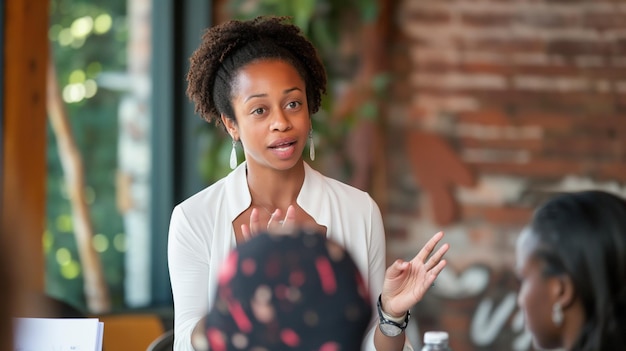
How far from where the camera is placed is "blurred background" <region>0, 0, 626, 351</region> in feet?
13.7

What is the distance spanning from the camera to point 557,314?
5.13ft

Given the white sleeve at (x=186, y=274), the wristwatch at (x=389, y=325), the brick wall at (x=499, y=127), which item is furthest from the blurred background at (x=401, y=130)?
the wristwatch at (x=389, y=325)

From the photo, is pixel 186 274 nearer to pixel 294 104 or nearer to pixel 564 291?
pixel 294 104

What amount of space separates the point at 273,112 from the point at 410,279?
0.50 metres

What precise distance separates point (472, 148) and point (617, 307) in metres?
2.80

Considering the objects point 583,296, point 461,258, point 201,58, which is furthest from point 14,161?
point 583,296

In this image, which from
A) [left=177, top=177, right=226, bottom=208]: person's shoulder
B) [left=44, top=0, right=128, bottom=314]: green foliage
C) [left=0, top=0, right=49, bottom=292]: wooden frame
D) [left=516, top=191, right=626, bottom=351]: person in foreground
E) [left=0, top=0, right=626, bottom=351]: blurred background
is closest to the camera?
[left=516, top=191, right=626, bottom=351]: person in foreground

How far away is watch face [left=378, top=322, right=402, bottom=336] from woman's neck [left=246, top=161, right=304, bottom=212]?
42cm

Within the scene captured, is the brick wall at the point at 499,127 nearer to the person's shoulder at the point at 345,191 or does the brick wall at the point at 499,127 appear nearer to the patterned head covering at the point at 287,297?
the person's shoulder at the point at 345,191

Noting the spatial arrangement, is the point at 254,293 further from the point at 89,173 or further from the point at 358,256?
the point at 89,173

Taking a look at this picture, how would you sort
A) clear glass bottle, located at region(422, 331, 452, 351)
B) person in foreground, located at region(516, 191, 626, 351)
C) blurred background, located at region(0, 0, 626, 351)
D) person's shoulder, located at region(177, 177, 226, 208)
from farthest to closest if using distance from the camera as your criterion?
blurred background, located at region(0, 0, 626, 351) → person's shoulder, located at region(177, 177, 226, 208) → clear glass bottle, located at region(422, 331, 452, 351) → person in foreground, located at region(516, 191, 626, 351)

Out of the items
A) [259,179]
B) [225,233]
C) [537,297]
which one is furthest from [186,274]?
[537,297]

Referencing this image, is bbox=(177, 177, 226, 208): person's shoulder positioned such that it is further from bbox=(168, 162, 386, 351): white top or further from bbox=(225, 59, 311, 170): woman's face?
bbox=(225, 59, 311, 170): woman's face

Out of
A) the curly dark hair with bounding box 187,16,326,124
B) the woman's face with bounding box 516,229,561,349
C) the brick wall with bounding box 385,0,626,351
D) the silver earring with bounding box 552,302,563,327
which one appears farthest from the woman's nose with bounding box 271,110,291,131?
the brick wall with bounding box 385,0,626,351
